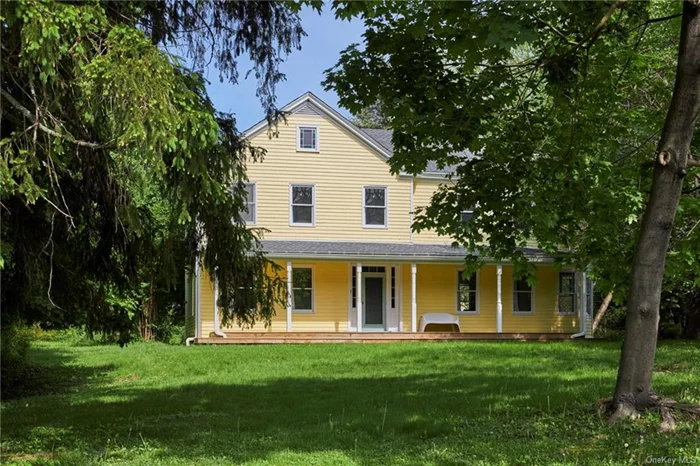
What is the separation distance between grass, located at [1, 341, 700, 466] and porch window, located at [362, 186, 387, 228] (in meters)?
6.17

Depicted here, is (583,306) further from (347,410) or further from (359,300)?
(347,410)

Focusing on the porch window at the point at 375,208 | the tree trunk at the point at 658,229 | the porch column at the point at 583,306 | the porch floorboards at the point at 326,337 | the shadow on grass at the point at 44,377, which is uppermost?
the porch window at the point at 375,208

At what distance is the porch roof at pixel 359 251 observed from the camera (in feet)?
66.5

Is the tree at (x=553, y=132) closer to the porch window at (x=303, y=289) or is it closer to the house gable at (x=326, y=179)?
the house gable at (x=326, y=179)

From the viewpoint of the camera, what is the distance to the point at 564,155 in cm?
768

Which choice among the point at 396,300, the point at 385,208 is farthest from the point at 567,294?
the point at 385,208

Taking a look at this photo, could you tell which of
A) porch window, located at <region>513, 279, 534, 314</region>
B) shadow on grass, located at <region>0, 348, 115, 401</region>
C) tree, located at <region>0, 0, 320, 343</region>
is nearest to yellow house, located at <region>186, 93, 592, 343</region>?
porch window, located at <region>513, 279, 534, 314</region>

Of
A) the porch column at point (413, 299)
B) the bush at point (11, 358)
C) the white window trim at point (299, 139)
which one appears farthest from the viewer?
the white window trim at point (299, 139)

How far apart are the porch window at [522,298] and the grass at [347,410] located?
6.26m

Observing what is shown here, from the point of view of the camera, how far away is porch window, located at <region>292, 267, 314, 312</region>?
21312 millimetres

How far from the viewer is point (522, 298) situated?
2309 centimetres

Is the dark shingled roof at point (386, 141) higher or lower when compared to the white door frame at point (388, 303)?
higher

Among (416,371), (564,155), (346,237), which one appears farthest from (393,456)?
(346,237)

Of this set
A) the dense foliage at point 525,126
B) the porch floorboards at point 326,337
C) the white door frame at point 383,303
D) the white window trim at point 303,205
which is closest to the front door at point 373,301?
the white door frame at point 383,303
